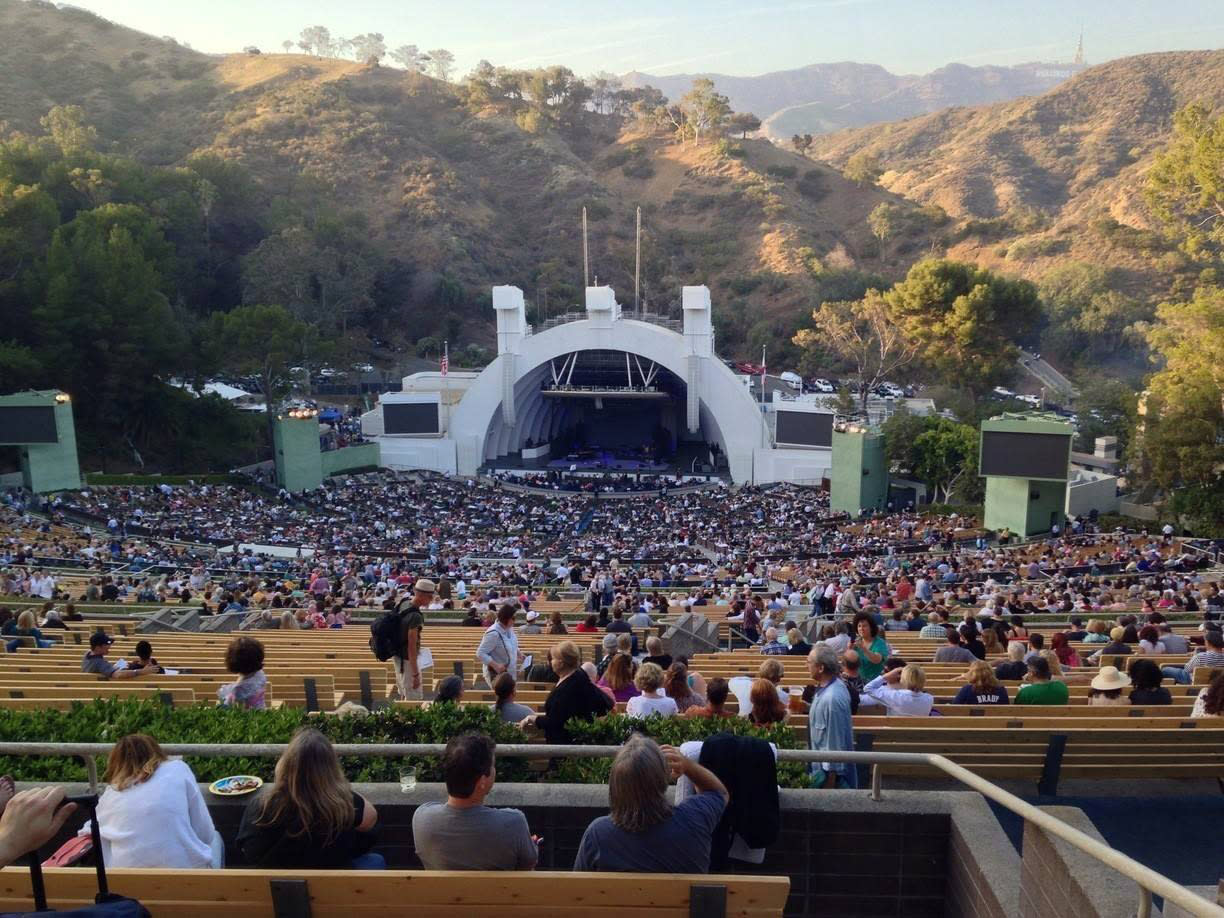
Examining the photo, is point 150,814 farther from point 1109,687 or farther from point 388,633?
point 1109,687

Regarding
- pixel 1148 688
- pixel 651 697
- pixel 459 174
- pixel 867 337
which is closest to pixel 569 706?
pixel 651 697

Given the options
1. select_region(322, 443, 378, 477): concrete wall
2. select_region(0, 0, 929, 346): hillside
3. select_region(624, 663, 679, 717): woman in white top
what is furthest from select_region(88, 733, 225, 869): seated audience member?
select_region(0, 0, 929, 346): hillside

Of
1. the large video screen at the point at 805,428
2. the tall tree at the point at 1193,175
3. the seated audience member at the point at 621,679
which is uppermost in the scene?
the tall tree at the point at 1193,175

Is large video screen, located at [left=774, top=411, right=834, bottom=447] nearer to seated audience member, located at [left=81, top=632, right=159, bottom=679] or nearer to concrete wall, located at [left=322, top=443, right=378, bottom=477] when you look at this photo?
concrete wall, located at [left=322, top=443, right=378, bottom=477]

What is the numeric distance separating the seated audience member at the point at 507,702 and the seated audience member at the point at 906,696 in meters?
2.32

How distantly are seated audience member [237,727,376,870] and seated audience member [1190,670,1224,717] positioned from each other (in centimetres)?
542

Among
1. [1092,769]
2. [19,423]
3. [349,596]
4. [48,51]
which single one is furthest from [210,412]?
[48,51]

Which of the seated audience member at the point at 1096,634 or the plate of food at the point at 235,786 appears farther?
the seated audience member at the point at 1096,634

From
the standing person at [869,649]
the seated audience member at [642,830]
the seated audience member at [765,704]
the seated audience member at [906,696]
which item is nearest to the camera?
the seated audience member at [642,830]

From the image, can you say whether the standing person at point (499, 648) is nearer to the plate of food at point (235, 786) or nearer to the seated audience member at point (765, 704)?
the seated audience member at point (765, 704)

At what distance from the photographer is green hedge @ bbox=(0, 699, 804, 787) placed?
456 cm

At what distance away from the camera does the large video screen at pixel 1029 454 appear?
26.7m

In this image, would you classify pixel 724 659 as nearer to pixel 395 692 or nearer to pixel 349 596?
pixel 395 692

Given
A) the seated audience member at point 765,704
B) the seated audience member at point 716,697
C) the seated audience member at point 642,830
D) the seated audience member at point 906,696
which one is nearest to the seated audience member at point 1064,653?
the seated audience member at point 906,696
